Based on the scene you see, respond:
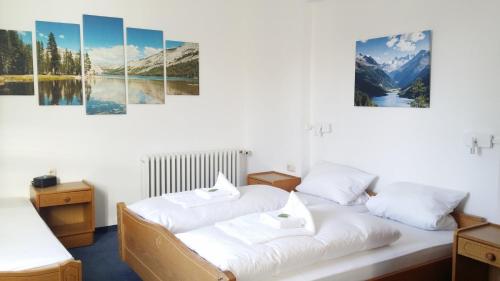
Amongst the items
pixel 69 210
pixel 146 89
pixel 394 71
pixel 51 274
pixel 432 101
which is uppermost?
pixel 394 71

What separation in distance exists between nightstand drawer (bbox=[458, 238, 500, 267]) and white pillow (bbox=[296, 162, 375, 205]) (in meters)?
1.15

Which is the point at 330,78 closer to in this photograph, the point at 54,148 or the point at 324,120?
the point at 324,120

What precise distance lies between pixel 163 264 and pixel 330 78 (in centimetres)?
245

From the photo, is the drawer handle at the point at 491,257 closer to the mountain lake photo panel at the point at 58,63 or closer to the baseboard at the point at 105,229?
the baseboard at the point at 105,229

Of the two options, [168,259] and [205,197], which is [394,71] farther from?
[168,259]

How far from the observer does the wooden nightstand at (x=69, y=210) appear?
3867mm

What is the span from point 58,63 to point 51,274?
2461mm

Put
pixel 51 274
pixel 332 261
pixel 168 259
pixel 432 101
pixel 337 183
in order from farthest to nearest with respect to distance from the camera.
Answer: pixel 337 183, pixel 432 101, pixel 168 259, pixel 332 261, pixel 51 274

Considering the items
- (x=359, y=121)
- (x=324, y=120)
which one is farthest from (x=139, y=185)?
(x=359, y=121)

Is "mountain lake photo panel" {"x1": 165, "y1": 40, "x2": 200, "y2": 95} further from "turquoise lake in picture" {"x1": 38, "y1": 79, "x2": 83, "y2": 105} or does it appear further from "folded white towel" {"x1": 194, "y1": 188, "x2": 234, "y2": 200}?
"folded white towel" {"x1": 194, "y1": 188, "x2": 234, "y2": 200}

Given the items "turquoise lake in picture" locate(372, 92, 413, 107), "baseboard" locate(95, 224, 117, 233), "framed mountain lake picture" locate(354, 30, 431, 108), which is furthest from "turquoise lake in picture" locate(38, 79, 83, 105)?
"turquoise lake in picture" locate(372, 92, 413, 107)

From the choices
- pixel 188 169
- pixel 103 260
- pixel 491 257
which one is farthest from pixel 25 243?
pixel 491 257

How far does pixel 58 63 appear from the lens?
420 centimetres

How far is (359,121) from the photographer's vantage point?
4062 mm
